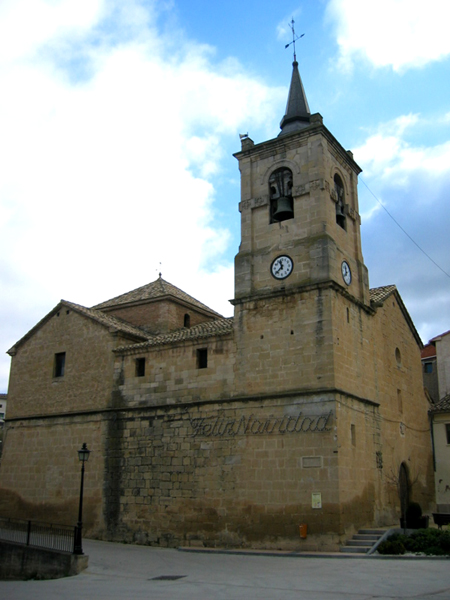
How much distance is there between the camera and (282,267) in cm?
2134

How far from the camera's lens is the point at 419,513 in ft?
65.8

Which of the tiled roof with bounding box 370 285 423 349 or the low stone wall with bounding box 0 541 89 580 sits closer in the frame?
the low stone wall with bounding box 0 541 89 580

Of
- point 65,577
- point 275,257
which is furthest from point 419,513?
point 65,577

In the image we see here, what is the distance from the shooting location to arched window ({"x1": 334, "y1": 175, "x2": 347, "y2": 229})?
23.0m

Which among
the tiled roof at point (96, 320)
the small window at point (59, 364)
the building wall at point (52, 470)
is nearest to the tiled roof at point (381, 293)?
the tiled roof at point (96, 320)

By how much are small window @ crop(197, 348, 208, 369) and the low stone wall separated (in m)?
8.02

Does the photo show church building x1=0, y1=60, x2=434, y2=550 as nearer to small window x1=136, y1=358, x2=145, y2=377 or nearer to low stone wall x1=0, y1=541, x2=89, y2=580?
small window x1=136, y1=358, x2=145, y2=377

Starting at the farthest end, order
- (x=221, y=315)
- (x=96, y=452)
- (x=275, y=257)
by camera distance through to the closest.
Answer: (x=221, y=315) < (x=96, y=452) < (x=275, y=257)

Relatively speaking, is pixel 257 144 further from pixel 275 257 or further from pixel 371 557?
pixel 371 557

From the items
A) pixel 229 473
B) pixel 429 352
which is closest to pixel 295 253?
pixel 229 473

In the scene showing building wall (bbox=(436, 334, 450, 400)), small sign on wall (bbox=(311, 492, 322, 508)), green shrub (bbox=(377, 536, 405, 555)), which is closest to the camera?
green shrub (bbox=(377, 536, 405, 555))

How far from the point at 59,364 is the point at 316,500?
43.2 ft

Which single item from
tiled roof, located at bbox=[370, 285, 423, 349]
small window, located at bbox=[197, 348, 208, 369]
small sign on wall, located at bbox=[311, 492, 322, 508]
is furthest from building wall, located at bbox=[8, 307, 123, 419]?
tiled roof, located at bbox=[370, 285, 423, 349]

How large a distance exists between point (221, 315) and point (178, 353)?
33.4ft
